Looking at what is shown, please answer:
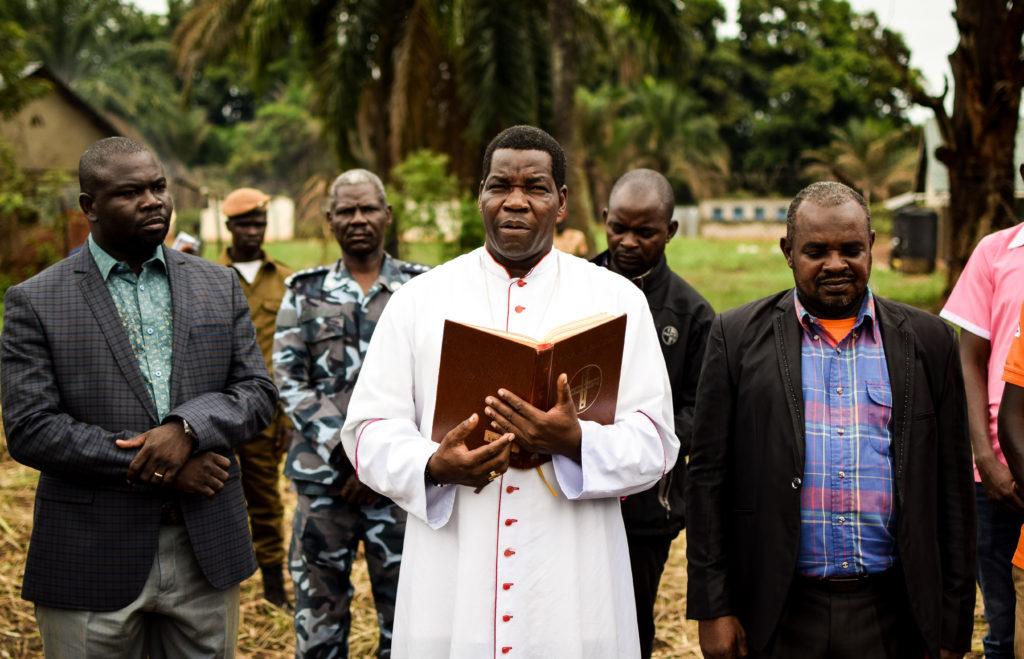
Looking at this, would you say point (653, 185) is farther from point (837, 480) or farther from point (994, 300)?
point (837, 480)

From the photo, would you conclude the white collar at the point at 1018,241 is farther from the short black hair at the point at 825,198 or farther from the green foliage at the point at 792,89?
the green foliage at the point at 792,89

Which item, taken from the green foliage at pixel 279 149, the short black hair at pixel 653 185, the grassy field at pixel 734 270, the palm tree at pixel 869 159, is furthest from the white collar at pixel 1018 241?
the green foliage at pixel 279 149

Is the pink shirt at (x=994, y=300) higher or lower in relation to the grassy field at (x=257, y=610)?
higher

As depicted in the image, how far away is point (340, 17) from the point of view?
19984mm

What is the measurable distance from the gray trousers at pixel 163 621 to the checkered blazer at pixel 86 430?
5 centimetres

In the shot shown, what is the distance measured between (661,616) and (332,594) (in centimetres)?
215

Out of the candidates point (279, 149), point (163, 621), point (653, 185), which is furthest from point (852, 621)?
point (279, 149)

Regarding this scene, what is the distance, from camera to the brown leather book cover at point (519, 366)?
2.68 metres

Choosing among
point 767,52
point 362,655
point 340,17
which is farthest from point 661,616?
point 767,52

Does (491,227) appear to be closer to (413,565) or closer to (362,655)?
(413,565)

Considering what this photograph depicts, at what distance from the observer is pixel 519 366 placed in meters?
2.70

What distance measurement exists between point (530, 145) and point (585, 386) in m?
0.77

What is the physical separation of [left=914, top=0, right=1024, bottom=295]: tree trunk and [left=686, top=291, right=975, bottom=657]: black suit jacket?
6241 millimetres

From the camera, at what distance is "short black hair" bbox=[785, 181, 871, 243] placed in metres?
3.03
